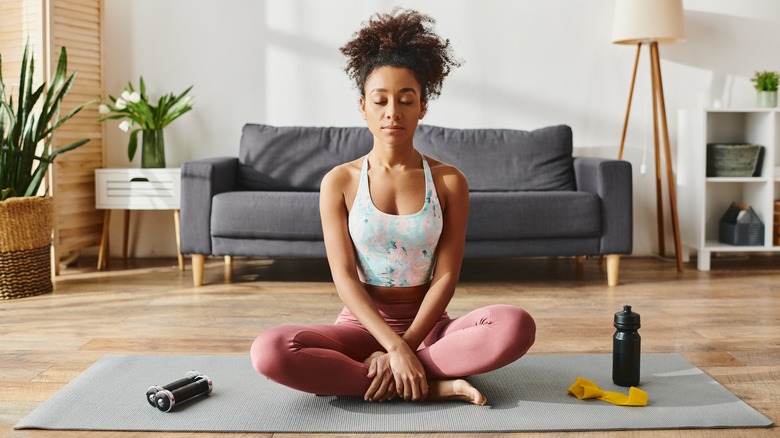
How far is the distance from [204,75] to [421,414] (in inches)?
120

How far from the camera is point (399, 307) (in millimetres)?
2000

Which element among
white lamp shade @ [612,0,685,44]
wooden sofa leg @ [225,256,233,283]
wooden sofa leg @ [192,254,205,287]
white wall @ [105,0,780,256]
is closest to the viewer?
wooden sofa leg @ [192,254,205,287]

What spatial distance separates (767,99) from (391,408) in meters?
3.09

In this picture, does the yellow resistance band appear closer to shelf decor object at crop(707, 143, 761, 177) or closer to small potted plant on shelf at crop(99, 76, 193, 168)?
shelf decor object at crop(707, 143, 761, 177)

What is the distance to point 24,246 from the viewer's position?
3.32 metres

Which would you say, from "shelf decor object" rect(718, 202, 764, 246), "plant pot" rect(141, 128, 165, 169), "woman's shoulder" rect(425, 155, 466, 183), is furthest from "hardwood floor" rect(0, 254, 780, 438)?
"woman's shoulder" rect(425, 155, 466, 183)

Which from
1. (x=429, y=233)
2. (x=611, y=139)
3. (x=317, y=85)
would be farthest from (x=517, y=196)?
(x=429, y=233)

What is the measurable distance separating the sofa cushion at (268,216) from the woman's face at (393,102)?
1.63 m

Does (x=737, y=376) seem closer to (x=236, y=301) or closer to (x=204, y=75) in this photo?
(x=236, y=301)

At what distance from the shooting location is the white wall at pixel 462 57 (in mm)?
4395

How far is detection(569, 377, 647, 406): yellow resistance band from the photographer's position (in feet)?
6.19

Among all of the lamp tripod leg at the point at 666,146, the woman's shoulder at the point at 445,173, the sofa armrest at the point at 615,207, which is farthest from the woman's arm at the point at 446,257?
the lamp tripod leg at the point at 666,146

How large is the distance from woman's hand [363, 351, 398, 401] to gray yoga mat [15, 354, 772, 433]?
0.04 meters

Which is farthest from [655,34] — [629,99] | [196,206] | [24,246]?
[24,246]
